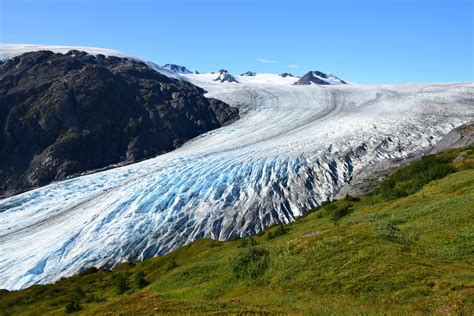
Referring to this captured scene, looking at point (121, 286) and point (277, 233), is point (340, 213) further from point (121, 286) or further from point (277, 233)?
point (121, 286)

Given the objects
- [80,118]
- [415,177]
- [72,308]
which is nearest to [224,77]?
[80,118]

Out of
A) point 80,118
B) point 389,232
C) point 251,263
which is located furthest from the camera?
point 80,118

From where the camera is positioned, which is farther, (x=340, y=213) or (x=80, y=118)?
(x=80, y=118)

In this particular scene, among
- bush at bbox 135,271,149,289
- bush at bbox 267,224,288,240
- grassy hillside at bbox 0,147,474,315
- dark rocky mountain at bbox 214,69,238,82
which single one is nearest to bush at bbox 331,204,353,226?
grassy hillside at bbox 0,147,474,315

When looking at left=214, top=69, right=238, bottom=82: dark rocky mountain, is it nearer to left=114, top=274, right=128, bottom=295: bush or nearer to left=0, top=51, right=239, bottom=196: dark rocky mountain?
left=0, top=51, right=239, bottom=196: dark rocky mountain

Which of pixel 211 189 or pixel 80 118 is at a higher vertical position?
pixel 80 118

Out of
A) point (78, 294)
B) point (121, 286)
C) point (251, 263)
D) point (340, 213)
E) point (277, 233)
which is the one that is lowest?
point (78, 294)

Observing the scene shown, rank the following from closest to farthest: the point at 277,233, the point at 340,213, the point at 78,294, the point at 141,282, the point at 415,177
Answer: the point at 141,282
the point at 78,294
the point at 340,213
the point at 277,233
the point at 415,177

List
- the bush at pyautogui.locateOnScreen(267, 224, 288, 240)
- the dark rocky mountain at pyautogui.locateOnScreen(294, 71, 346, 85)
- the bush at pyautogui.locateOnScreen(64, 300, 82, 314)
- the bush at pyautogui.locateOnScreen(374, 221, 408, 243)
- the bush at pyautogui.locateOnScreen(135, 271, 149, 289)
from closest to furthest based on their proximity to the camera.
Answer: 1. the bush at pyautogui.locateOnScreen(374, 221, 408, 243)
2. the bush at pyautogui.locateOnScreen(64, 300, 82, 314)
3. the bush at pyautogui.locateOnScreen(135, 271, 149, 289)
4. the bush at pyautogui.locateOnScreen(267, 224, 288, 240)
5. the dark rocky mountain at pyautogui.locateOnScreen(294, 71, 346, 85)
